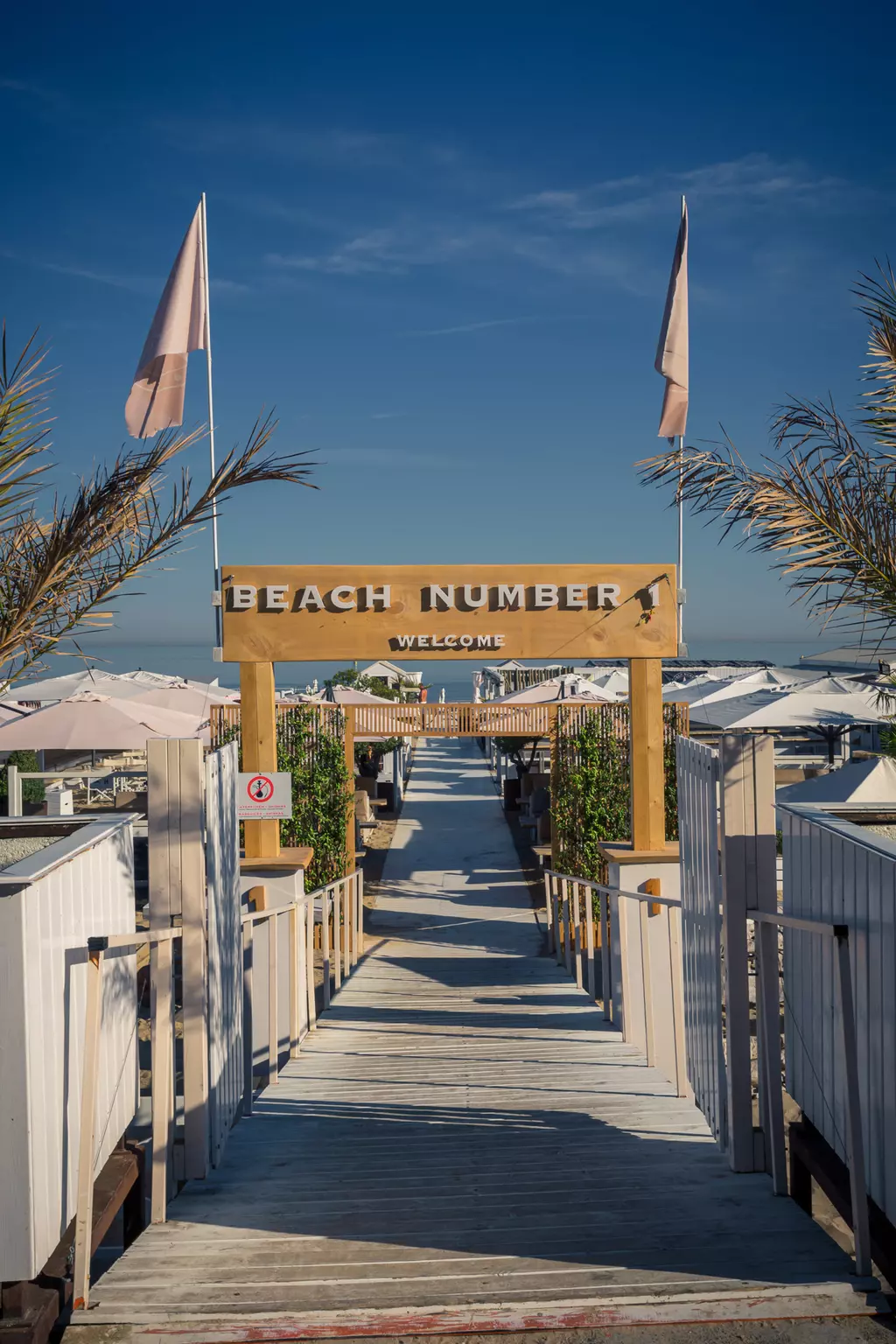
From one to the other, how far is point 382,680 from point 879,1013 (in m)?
28.6

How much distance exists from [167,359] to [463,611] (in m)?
3.14

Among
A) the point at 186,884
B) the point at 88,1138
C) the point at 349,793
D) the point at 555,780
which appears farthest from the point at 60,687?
the point at 88,1138

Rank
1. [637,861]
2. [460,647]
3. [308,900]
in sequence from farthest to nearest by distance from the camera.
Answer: [460,647] → [637,861] → [308,900]

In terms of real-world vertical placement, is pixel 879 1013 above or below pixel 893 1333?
above

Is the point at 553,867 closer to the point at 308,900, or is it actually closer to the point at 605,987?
the point at 605,987

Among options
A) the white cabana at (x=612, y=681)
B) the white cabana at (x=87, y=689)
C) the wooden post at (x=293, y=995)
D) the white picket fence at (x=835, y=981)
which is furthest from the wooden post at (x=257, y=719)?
the white cabana at (x=612, y=681)

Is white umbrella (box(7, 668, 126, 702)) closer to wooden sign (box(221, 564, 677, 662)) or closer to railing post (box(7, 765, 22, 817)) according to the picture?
railing post (box(7, 765, 22, 817))

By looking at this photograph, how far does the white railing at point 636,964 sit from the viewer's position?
538 cm

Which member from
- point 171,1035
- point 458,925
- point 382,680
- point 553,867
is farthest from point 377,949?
point 382,680

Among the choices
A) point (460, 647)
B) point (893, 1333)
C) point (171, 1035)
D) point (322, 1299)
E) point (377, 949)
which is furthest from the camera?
point (377, 949)

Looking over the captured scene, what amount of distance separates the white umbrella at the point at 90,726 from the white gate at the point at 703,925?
8.36 metres

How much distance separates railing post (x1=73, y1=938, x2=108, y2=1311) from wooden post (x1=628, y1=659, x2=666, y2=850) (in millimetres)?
6000

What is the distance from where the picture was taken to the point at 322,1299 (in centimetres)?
276

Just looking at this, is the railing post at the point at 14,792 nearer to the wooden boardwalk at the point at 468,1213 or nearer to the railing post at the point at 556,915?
the railing post at the point at 556,915
